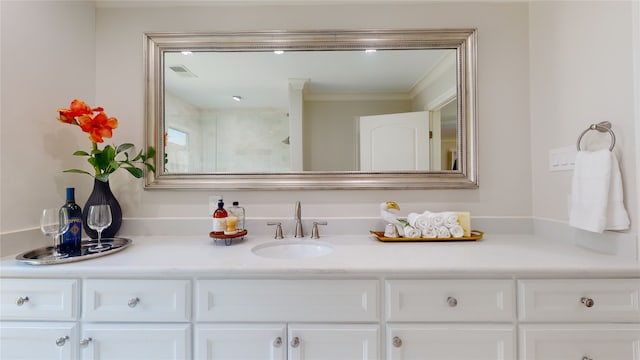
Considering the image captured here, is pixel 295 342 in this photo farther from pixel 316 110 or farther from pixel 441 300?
pixel 316 110

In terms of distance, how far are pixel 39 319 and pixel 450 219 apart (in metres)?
1.80

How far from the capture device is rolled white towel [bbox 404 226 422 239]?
1369 mm

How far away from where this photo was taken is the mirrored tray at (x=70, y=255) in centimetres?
101

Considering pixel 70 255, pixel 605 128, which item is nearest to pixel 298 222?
pixel 70 255

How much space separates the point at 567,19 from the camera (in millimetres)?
1290

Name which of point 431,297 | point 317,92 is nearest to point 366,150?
point 317,92

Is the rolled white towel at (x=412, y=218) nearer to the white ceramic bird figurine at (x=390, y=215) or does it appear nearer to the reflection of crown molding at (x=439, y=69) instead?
the white ceramic bird figurine at (x=390, y=215)

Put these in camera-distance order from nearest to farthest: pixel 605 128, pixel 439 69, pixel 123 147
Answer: pixel 605 128
pixel 123 147
pixel 439 69

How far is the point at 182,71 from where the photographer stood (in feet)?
5.19

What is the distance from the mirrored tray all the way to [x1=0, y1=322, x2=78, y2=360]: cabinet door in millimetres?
233

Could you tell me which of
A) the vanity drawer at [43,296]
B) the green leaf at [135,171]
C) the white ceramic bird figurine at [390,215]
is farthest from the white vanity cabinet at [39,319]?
the white ceramic bird figurine at [390,215]

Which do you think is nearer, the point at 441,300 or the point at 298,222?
the point at 441,300

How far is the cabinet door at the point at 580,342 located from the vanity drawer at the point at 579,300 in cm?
3

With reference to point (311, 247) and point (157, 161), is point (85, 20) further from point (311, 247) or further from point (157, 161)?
point (311, 247)
